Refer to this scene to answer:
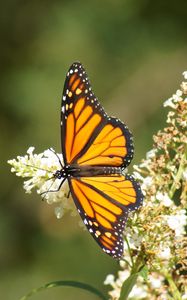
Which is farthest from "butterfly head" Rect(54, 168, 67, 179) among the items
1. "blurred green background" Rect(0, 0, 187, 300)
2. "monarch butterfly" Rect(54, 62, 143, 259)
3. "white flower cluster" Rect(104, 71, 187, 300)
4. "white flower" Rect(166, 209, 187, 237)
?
"blurred green background" Rect(0, 0, 187, 300)

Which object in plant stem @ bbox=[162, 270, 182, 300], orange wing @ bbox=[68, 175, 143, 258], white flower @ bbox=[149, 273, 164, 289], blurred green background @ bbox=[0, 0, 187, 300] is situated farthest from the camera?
blurred green background @ bbox=[0, 0, 187, 300]

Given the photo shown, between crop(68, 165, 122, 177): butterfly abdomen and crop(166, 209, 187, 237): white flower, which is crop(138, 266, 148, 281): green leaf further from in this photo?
crop(68, 165, 122, 177): butterfly abdomen

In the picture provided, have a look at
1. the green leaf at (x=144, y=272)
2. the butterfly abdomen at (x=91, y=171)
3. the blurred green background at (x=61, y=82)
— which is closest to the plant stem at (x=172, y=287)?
the green leaf at (x=144, y=272)

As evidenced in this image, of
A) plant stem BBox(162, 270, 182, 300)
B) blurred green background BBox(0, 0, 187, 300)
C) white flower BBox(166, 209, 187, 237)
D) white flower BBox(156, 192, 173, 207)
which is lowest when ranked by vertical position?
plant stem BBox(162, 270, 182, 300)

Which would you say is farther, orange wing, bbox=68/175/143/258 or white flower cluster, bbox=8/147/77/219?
white flower cluster, bbox=8/147/77/219

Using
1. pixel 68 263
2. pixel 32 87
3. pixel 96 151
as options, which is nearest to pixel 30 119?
pixel 32 87

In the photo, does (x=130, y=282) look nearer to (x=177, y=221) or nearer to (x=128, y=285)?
(x=128, y=285)

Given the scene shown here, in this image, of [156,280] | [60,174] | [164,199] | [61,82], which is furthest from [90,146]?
[61,82]
